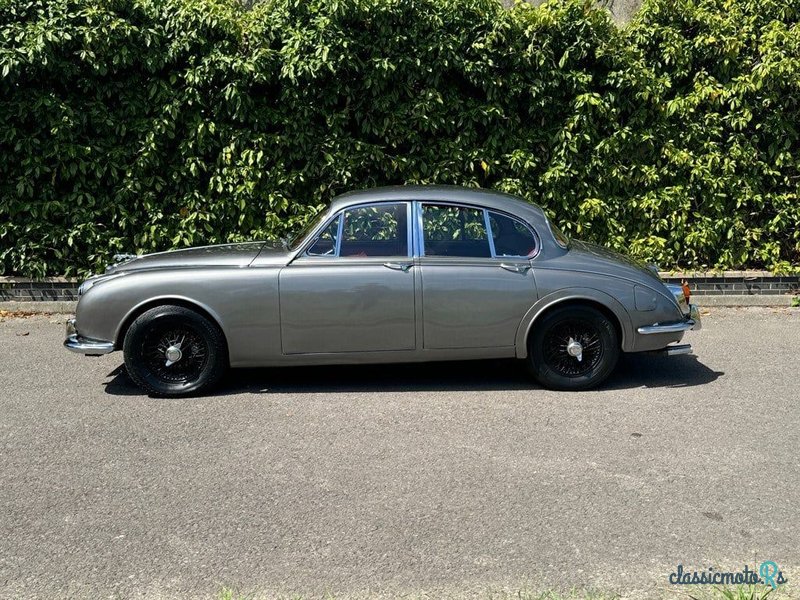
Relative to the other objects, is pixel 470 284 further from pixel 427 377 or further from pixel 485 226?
pixel 427 377

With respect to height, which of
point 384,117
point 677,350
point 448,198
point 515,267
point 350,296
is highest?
point 384,117

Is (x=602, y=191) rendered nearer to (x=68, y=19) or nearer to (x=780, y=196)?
(x=780, y=196)

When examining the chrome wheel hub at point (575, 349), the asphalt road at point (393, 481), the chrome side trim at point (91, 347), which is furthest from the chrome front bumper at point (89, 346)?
the chrome wheel hub at point (575, 349)

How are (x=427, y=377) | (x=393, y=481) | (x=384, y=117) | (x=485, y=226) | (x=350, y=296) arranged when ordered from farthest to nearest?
(x=384, y=117) < (x=427, y=377) < (x=485, y=226) < (x=350, y=296) < (x=393, y=481)

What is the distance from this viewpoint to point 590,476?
15.0ft

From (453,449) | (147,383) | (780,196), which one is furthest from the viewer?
(780,196)

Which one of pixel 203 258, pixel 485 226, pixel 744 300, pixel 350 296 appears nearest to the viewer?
pixel 350 296

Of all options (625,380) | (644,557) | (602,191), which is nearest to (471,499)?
(644,557)

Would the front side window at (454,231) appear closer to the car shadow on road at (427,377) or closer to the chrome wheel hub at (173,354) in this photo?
the car shadow on road at (427,377)

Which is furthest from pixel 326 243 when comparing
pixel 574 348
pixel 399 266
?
pixel 574 348

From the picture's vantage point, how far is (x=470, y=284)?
6031mm

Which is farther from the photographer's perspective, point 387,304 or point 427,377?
point 427,377

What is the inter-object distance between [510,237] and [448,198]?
21.9 inches

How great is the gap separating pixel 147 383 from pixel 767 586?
4.31 metres
